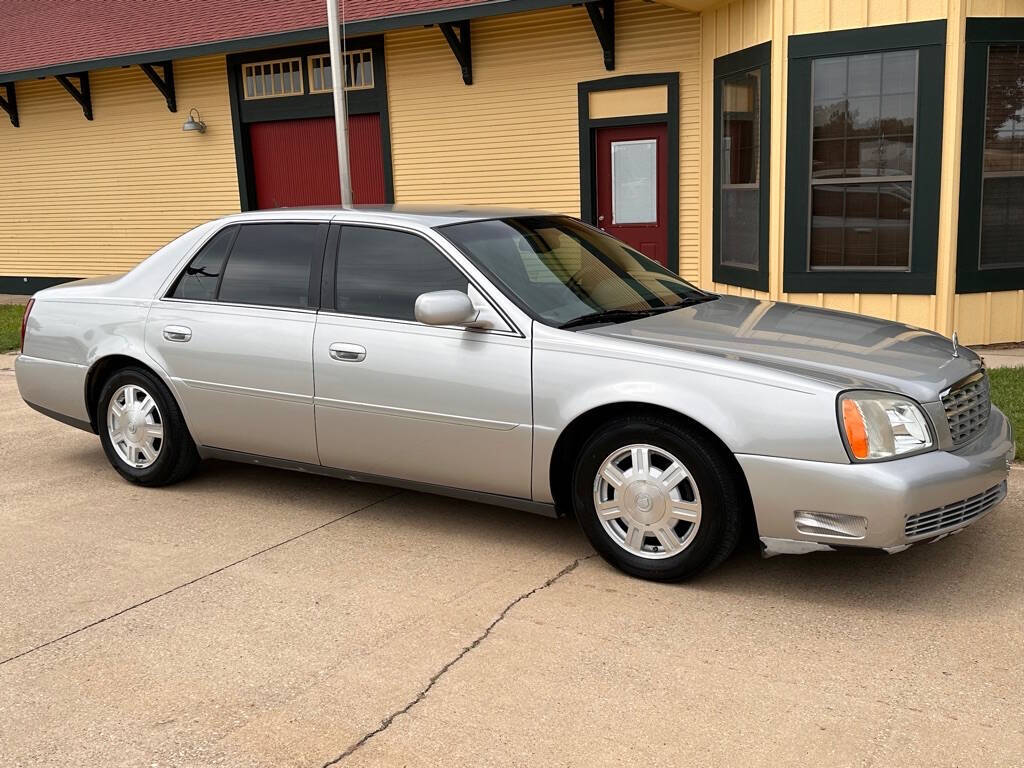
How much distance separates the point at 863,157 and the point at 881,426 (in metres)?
6.13

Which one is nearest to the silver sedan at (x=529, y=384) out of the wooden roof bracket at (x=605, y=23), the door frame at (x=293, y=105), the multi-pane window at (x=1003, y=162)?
the multi-pane window at (x=1003, y=162)

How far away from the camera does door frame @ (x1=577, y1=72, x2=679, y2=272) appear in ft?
37.6

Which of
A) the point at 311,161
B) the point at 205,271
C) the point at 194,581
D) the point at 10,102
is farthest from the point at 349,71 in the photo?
the point at 194,581

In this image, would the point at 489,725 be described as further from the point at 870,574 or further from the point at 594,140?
the point at 594,140

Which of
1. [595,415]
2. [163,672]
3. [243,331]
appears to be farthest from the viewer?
[243,331]

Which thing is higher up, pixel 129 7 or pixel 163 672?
pixel 129 7

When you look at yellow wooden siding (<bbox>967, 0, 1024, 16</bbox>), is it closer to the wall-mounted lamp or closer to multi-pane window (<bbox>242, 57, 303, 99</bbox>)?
multi-pane window (<bbox>242, 57, 303, 99</bbox>)

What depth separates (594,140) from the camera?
40.1 ft

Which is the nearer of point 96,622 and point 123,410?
point 96,622

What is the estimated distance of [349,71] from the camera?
45.1 ft

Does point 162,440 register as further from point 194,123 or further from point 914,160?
point 194,123

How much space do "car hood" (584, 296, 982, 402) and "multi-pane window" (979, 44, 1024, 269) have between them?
4.82 m

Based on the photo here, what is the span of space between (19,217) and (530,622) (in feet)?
53.7

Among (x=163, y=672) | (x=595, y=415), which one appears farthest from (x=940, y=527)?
(x=163, y=672)
